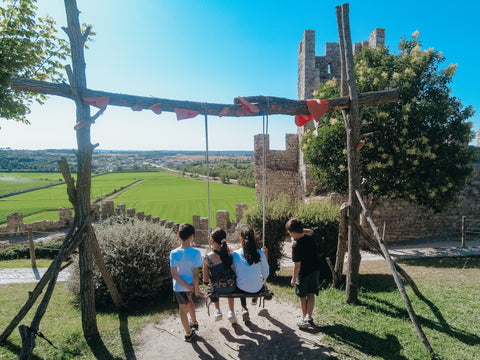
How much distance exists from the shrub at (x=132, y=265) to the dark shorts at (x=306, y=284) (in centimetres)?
284

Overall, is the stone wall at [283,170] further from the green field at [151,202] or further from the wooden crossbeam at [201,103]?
the wooden crossbeam at [201,103]

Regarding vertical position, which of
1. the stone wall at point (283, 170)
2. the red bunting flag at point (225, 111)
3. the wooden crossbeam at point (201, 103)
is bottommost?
the stone wall at point (283, 170)

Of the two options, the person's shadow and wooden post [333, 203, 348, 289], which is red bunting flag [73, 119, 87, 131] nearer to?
the person's shadow

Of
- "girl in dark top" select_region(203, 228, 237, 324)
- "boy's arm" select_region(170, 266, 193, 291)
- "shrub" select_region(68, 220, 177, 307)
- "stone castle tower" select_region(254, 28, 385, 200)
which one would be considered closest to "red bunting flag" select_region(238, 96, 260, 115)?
"girl in dark top" select_region(203, 228, 237, 324)

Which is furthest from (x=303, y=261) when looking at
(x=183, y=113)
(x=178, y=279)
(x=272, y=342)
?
(x=183, y=113)

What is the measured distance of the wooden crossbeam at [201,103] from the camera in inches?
164

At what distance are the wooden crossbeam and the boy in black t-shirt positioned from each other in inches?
82.8

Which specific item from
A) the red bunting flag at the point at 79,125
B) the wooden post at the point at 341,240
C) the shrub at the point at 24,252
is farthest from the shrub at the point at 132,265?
the shrub at the point at 24,252

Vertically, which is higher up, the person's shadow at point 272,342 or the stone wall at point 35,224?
the person's shadow at point 272,342

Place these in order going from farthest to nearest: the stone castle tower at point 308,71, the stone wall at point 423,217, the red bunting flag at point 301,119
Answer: the stone castle tower at point 308,71 → the stone wall at point 423,217 → the red bunting flag at point 301,119

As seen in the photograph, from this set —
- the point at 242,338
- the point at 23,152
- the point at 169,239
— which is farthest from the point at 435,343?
the point at 23,152

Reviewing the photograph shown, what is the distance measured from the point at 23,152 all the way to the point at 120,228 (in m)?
96.9

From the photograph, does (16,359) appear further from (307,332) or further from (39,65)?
(39,65)

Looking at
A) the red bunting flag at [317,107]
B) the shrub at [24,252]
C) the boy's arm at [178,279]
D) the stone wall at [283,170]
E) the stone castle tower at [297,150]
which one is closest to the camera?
the boy's arm at [178,279]
